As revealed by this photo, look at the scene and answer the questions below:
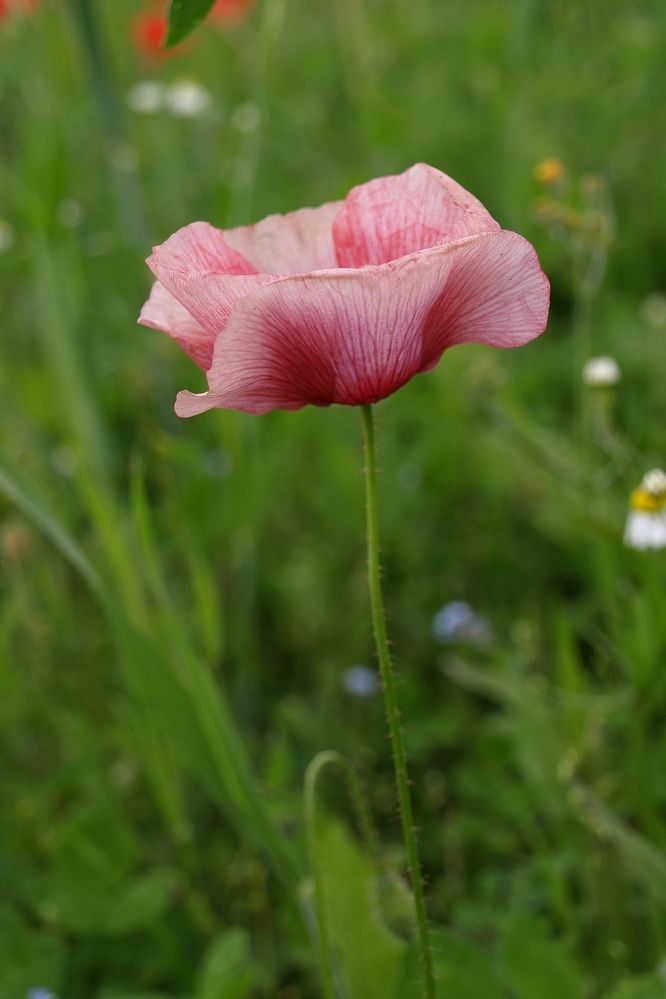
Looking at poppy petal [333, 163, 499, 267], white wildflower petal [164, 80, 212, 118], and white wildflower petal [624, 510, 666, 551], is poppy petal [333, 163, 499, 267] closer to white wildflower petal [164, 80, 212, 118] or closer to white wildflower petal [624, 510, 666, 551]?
white wildflower petal [624, 510, 666, 551]

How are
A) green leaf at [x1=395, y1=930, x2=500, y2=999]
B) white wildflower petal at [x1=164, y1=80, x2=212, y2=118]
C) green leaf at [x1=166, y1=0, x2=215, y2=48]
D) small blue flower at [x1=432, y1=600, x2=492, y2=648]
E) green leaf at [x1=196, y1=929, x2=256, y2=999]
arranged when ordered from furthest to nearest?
white wildflower petal at [x1=164, y1=80, x2=212, y2=118] < small blue flower at [x1=432, y1=600, x2=492, y2=648] < green leaf at [x1=196, y1=929, x2=256, y2=999] < green leaf at [x1=395, y1=930, x2=500, y2=999] < green leaf at [x1=166, y1=0, x2=215, y2=48]

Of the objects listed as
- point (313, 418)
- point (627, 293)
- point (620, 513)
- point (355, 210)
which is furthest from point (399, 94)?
point (355, 210)

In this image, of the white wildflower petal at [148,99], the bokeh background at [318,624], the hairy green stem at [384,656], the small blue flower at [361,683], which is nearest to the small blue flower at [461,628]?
the bokeh background at [318,624]

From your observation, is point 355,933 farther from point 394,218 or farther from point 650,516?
point 394,218

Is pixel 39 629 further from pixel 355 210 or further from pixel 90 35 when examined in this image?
pixel 355 210

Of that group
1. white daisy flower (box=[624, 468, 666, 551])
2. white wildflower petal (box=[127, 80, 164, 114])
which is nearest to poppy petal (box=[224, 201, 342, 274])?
white daisy flower (box=[624, 468, 666, 551])

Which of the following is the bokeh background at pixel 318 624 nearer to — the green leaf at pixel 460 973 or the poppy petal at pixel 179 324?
the green leaf at pixel 460 973
